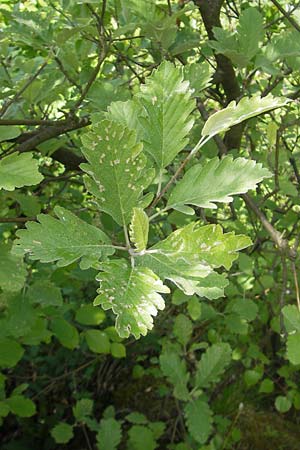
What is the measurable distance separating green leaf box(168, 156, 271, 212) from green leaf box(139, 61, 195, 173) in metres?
0.04

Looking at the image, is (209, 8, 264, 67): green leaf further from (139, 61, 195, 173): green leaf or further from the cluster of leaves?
(139, 61, 195, 173): green leaf

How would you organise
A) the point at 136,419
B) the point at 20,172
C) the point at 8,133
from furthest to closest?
the point at 136,419
the point at 8,133
the point at 20,172

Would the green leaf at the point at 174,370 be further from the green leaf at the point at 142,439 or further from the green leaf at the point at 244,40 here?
the green leaf at the point at 244,40

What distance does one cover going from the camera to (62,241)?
0.71 meters

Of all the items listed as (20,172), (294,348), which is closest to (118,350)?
(294,348)

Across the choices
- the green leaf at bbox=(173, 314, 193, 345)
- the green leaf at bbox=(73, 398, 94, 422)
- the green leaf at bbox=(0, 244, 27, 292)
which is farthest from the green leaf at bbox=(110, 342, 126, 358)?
the green leaf at bbox=(0, 244, 27, 292)

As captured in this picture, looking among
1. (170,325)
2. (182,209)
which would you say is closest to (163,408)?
(170,325)

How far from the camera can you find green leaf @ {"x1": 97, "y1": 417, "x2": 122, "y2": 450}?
2197 millimetres

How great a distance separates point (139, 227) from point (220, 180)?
0.45 feet

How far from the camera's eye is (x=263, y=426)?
2.71 metres

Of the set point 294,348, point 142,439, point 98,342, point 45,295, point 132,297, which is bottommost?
point 142,439

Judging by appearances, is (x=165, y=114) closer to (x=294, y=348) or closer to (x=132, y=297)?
Result: (x=132, y=297)

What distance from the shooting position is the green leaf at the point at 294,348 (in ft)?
3.26

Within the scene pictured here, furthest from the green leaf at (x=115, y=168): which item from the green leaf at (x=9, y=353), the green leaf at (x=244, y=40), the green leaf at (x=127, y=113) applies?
the green leaf at (x=9, y=353)
